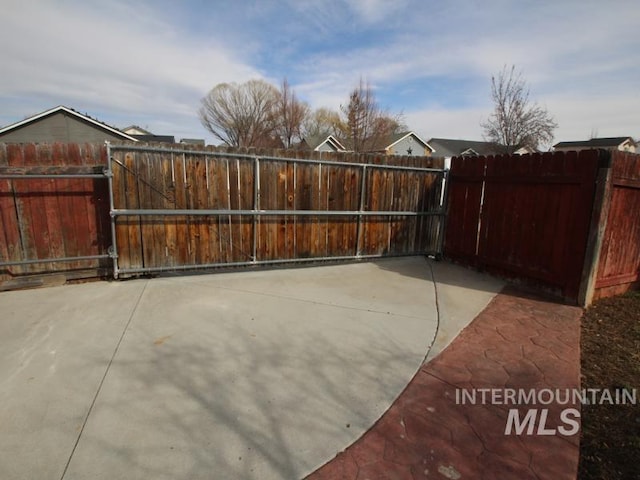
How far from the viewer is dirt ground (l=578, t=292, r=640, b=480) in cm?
196

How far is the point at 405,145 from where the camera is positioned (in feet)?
109

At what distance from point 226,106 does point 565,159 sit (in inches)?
1434

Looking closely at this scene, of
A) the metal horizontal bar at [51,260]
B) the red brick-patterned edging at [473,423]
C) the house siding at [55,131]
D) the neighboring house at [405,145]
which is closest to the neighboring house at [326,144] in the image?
the neighboring house at [405,145]

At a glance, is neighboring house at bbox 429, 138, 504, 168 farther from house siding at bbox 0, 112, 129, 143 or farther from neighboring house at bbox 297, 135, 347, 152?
house siding at bbox 0, 112, 129, 143

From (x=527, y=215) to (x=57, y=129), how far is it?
66.4 ft

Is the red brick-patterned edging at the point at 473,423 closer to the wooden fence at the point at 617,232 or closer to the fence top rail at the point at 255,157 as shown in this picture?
the wooden fence at the point at 617,232

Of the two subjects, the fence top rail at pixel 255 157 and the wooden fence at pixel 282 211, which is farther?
the fence top rail at pixel 255 157

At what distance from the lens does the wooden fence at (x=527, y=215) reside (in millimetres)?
4223

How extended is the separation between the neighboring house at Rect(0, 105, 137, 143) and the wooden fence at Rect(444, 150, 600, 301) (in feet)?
50.9

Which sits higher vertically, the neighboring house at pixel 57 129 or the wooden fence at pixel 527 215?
the neighboring house at pixel 57 129

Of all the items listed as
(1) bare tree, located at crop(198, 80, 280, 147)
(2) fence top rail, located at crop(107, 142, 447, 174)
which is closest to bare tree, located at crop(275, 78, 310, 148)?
(1) bare tree, located at crop(198, 80, 280, 147)

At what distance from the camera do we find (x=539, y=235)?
15.3ft

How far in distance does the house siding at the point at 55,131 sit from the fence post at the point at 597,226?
64.4 ft

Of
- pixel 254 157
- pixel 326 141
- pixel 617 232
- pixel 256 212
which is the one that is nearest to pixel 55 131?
pixel 254 157
